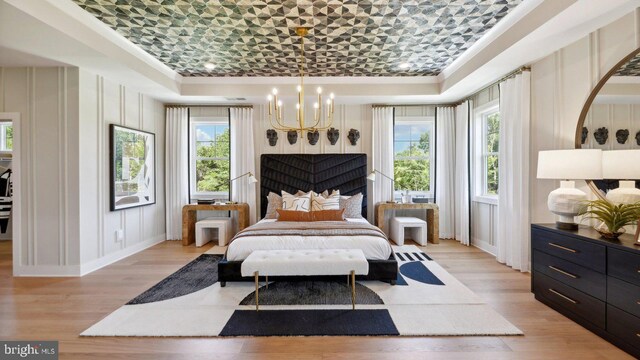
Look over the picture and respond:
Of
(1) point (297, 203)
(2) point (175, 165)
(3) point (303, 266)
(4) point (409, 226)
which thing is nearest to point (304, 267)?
(3) point (303, 266)

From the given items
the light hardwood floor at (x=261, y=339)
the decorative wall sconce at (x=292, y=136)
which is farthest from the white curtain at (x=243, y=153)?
the light hardwood floor at (x=261, y=339)

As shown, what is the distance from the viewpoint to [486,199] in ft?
16.0

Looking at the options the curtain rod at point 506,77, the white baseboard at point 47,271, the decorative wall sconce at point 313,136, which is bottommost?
the white baseboard at point 47,271

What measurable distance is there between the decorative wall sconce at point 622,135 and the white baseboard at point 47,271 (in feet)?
19.5

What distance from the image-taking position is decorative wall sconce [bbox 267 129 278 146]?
570 cm

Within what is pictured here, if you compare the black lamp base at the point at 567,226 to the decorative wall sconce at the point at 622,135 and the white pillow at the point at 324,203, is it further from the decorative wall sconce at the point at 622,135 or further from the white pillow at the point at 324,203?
the white pillow at the point at 324,203

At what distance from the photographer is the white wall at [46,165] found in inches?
148

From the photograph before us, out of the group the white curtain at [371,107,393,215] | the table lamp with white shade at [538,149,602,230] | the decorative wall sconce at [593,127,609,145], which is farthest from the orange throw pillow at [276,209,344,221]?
the decorative wall sconce at [593,127,609,145]

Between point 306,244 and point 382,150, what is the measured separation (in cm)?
292

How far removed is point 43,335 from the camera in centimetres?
239

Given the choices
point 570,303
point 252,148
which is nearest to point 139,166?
A: point 252,148

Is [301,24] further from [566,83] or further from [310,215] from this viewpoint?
[566,83]

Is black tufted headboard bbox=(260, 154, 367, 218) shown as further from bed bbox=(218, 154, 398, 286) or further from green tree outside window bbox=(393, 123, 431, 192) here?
bed bbox=(218, 154, 398, 286)

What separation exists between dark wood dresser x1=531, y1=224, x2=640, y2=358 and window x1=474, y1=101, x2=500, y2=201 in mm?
2035
